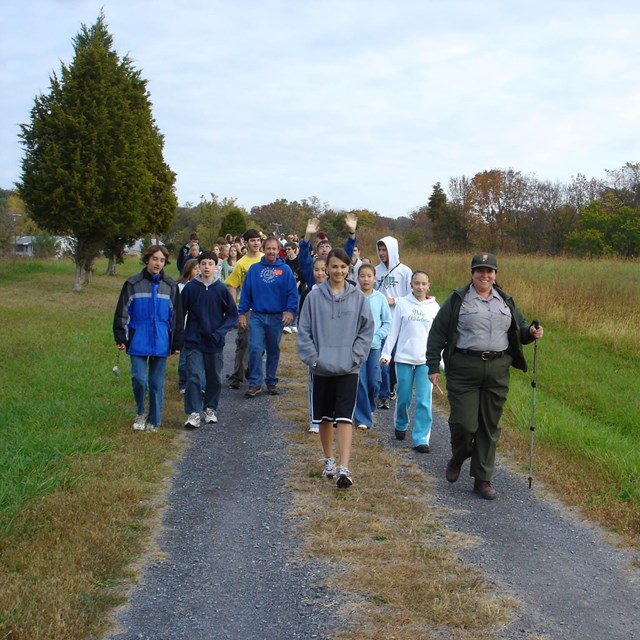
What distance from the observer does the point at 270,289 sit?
34.9 feet

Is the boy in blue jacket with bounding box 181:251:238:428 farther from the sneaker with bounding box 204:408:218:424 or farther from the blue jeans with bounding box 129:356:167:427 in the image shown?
the blue jeans with bounding box 129:356:167:427

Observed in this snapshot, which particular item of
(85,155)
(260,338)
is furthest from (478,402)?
(85,155)

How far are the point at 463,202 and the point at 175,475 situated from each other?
4932 centimetres

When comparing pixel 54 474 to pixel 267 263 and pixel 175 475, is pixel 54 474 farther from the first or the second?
pixel 267 263

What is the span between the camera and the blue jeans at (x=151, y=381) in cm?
848

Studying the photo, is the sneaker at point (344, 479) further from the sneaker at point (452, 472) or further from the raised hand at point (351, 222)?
the raised hand at point (351, 222)

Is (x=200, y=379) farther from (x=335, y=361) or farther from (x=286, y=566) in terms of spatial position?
(x=286, y=566)

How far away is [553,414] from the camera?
409 inches

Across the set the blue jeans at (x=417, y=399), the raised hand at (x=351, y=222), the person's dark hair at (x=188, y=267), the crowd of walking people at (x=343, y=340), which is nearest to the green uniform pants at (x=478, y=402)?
the crowd of walking people at (x=343, y=340)

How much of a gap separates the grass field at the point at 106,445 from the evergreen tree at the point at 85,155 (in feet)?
28.7

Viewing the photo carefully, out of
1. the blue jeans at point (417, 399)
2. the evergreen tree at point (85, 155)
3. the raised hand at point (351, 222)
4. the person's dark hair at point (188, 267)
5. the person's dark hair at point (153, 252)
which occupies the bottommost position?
the blue jeans at point (417, 399)

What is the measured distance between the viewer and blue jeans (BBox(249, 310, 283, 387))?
1061 centimetres

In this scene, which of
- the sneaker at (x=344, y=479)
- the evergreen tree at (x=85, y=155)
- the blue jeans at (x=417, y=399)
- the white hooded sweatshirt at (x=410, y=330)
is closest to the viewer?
the sneaker at (x=344, y=479)

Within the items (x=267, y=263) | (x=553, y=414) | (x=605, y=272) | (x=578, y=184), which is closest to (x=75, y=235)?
(x=605, y=272)
